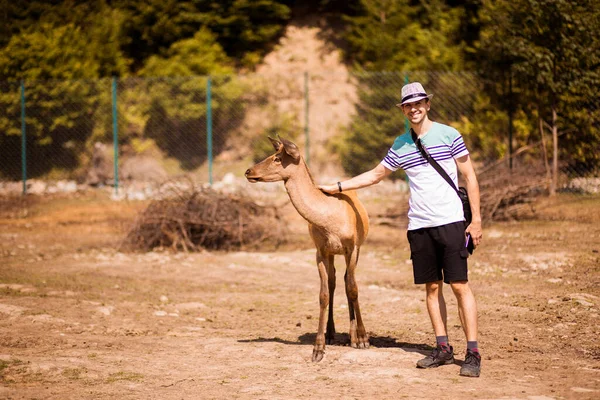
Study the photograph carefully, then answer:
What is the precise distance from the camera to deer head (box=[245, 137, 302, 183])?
7.37 m

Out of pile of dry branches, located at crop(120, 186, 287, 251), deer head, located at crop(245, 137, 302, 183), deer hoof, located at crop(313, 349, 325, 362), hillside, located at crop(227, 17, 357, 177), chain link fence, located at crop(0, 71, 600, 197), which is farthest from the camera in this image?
hillside, located at crop(227, 17, 357, 177)

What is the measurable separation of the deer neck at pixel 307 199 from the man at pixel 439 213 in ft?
3.28

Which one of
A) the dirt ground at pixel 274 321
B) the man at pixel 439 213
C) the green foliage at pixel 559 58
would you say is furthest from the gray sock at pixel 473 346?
the green foliage at pixel 559 58

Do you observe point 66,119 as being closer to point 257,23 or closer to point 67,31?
point 67,31

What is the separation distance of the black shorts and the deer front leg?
112 centimetres

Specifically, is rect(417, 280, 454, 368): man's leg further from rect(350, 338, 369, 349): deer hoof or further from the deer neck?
the deer neck

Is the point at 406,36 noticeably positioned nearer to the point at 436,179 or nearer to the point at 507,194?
the point at 507,194

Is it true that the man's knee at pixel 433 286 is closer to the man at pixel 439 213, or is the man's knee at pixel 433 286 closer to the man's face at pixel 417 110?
the man at pixel 439 213

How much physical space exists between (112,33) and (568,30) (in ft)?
47.7

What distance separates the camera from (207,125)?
2394 centimetres

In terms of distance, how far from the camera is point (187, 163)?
24922 millimetres

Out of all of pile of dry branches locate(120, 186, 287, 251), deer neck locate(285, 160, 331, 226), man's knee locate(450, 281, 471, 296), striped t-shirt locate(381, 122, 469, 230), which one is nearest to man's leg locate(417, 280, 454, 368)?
man's knee locate(450, 281, 471, 296)

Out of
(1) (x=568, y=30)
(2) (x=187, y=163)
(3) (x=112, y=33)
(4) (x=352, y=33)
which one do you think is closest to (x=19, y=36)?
(3) (x=112, y=33)

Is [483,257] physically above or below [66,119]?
below
